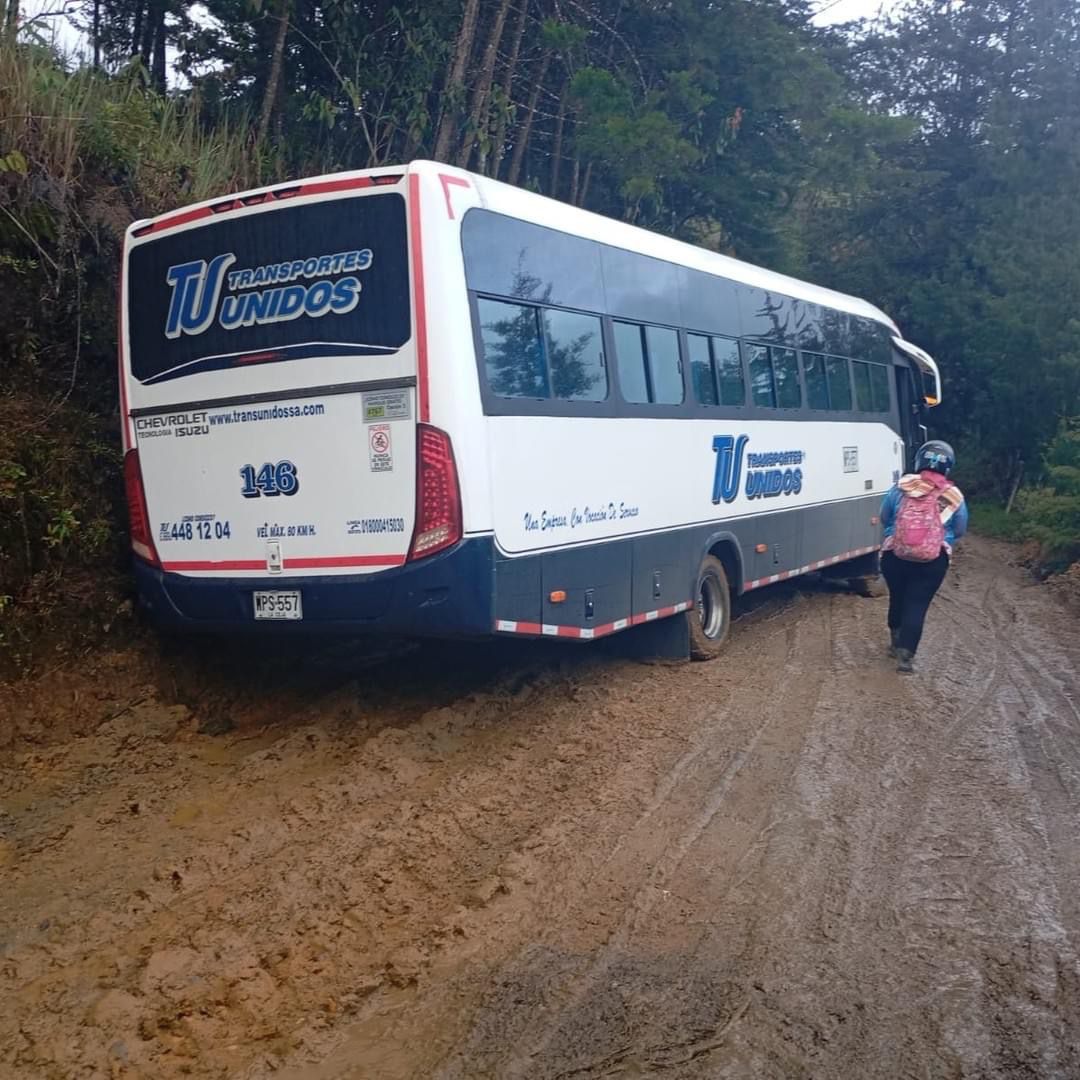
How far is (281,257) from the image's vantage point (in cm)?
670

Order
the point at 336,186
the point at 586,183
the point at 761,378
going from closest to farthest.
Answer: the point at 336,186, the point at 761,378, the point at 586,183

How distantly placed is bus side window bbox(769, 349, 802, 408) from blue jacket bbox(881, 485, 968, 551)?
1747 millimetres

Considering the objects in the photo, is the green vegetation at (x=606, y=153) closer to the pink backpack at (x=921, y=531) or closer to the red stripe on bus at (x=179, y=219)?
the red stripe on bus at (x=179, y=219)

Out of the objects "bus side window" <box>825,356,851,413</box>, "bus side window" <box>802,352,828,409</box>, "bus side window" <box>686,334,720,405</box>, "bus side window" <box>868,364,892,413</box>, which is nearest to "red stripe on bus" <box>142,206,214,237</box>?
"bus side window" <box>686,334,720,405</box>

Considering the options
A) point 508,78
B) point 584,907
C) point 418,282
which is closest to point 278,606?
point 418,282

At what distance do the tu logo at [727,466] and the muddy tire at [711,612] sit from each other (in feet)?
1.74

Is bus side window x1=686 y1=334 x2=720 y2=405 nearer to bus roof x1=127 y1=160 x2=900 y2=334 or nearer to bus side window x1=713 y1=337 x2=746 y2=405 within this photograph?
bus side window x1=713 y1=337 x2=746 y2=405

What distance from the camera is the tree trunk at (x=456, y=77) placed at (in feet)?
42.5

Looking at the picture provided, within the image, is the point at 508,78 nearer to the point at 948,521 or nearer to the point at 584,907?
the point at 948,521

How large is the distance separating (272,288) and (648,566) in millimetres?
3181

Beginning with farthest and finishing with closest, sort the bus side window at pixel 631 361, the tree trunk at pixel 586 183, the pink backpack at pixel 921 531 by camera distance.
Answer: the tree trunk at pixel 586 183, the pink backpack at pixel 921 531, the bus side window at pixel 631 361

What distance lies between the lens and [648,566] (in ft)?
27.1

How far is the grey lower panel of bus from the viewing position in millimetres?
6812

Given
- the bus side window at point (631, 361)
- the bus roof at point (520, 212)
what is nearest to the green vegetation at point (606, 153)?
the bus roof at point (520, 212)
